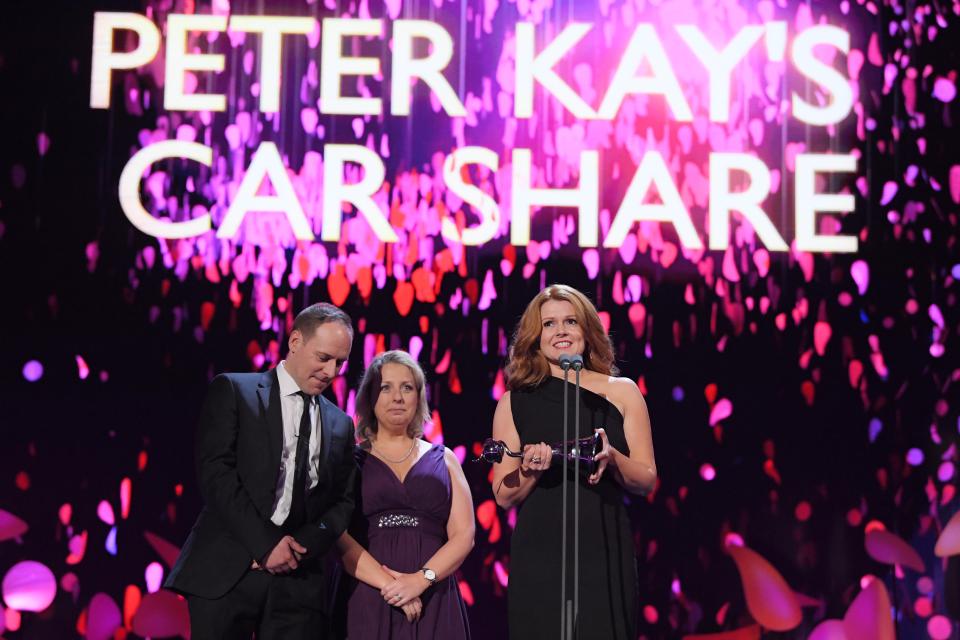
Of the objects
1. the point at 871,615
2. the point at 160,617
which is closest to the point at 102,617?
the point at 160,617

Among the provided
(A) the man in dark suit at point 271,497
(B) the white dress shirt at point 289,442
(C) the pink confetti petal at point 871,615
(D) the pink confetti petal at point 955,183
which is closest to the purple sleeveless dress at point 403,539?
(A) the man in dark suit at point 271,497

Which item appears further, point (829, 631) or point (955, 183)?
point (955, 183)

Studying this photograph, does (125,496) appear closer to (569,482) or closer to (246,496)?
(246,496)

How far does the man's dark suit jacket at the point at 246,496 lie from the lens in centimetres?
297

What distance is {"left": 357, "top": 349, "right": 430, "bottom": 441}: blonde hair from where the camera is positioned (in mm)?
3359

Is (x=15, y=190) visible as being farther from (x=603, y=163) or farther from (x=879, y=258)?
(x=879, y=258)

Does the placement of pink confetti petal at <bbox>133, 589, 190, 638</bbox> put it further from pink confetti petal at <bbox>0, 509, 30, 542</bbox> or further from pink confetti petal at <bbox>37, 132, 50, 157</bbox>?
pink confetti petal at <bbox>37, 132, 50, 157</bbox>

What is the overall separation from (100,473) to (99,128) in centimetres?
146

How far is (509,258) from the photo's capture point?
4.67 meters

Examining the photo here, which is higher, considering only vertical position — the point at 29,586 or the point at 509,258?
the point at 509,258

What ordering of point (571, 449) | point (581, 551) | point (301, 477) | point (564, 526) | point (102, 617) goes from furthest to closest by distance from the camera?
point (102, 617) < point (301, 477) < point (581, 551) < point (571, 449) < point (564, 526)

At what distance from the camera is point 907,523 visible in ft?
15.0

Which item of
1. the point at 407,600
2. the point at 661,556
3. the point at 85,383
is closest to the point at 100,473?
the point at 85,383

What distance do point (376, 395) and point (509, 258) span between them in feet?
4.80
